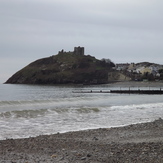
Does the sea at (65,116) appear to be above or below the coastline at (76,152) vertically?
below

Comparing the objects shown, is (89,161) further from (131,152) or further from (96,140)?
(96,140)

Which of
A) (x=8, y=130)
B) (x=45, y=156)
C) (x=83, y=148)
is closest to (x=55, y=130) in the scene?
(x=8, y=130)

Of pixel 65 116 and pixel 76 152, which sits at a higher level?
Result: pixel 76 152

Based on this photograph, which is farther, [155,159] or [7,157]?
[7,157]

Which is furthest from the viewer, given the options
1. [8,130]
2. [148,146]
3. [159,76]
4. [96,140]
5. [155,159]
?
[159,76]

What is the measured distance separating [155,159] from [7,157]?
4671 mm

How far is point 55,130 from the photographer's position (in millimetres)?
18391

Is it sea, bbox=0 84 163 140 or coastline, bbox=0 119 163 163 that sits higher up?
coastline, bbox=0 119 163 163

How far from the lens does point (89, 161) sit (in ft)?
28.3

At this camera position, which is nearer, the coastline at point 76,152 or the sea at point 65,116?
the coastline at point 76,152

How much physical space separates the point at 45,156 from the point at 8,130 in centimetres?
932

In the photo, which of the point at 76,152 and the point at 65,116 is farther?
the point at 65,116

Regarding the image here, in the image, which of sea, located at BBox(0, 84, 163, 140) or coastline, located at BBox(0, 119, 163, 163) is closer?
coastline, located at BBox(0, 119, 163, 163)

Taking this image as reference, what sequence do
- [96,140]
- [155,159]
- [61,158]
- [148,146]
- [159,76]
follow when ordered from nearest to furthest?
[155,159] < [61,158] < [148,146] < [96,140] < [159,76]
